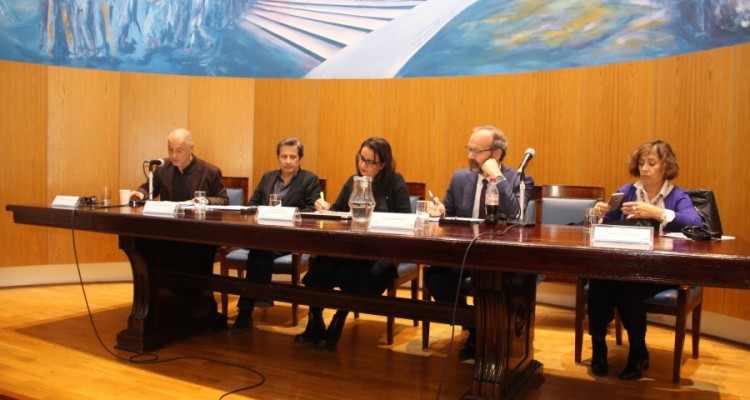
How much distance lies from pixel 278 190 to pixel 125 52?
2970 millimetres

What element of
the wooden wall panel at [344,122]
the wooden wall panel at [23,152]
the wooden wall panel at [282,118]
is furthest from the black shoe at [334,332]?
the wooden wall panel at [23,152]

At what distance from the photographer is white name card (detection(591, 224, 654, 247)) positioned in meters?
1.74

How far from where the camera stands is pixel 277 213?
234cm

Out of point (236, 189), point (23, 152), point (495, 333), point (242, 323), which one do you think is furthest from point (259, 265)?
point (23, 152)

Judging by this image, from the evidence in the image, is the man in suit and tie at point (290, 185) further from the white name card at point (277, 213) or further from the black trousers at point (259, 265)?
the white name card at point (277, 213)

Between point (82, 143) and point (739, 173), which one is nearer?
point (739, 173)

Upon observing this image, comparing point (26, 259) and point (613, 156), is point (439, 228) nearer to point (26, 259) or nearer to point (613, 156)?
point (613, 156)

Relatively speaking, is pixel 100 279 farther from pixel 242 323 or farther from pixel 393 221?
pixel 393 221

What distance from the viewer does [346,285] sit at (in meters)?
2.98

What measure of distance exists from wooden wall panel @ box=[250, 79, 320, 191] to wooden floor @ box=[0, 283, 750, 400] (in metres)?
1.86

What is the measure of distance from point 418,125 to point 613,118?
149 cm

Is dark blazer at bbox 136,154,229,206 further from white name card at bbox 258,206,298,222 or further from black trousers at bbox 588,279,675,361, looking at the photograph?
black trousers at bbox 588,279,675,361

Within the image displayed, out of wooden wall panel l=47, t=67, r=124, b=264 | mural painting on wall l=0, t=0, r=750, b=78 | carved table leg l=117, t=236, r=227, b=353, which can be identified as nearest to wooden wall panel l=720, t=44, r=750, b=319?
mural painting on wall l=0, t=0, r=750, b=78

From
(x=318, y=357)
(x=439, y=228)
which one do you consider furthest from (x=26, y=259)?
(x=439, y=228)
